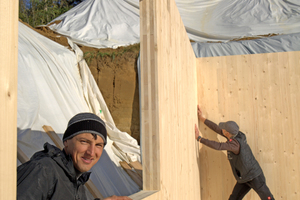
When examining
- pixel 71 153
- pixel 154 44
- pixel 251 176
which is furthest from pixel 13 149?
pixel 251 176

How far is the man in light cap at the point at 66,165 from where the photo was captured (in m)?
0.96

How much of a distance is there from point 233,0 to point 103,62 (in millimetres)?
5599

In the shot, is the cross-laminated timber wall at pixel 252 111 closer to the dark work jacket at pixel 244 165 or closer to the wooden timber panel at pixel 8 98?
the dark work jacket at pixel 244 165

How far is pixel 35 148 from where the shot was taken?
3506 mm

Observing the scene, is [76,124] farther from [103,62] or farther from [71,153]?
[103,62]

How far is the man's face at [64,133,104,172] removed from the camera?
1.26m

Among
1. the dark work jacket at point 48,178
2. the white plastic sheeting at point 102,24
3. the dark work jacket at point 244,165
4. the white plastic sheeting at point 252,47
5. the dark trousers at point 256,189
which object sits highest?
the white plastic sheeting at point 102,24

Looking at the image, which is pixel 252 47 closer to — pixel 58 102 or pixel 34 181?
pixel 58 102

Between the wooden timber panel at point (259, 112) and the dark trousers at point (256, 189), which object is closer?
the dark trousers at point (256, 189)

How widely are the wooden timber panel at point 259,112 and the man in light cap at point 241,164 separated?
545 millimetres

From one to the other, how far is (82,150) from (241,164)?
12.0ft

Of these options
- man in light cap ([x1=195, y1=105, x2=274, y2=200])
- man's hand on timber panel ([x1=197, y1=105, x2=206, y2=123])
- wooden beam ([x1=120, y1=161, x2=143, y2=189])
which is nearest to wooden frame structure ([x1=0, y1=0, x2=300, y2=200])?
man's hand on timber panel ([x1=197, y1=105, x2=206, y2=123])

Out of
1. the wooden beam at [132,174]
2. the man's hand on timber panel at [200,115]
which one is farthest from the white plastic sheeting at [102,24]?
the wooden beam at [132,174]

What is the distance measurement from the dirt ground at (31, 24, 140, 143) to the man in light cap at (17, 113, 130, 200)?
520cm
